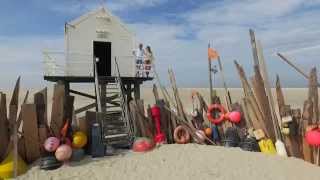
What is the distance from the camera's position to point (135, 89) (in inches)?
819

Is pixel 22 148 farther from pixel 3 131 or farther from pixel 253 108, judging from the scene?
pixel 253 108

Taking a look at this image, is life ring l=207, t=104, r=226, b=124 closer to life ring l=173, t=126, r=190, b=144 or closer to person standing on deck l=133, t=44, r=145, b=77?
life ring l=173, t=126, r=190, b=144

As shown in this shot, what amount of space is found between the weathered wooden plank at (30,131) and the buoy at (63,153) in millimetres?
738

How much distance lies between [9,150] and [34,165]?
0.73 m

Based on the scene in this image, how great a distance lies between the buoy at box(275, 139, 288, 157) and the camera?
11.1 meters

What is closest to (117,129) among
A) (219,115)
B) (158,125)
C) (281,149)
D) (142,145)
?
(158,125)

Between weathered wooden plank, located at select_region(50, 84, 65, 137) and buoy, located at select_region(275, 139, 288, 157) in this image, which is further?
weathered wooden plank, located at select_region(50, 84, 65, 137)

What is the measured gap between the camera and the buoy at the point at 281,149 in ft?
36.4

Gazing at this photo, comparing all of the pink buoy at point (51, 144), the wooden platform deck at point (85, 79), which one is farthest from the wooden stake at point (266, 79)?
the wooden platform deck at point (85, 79)

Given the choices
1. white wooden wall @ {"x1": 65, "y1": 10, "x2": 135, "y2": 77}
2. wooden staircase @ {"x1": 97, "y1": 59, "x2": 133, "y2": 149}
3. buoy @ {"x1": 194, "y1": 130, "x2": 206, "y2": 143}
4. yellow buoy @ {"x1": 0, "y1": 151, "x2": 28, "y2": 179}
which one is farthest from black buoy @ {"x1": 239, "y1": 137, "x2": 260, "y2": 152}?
white wooden wall @ {"x1": 65, "y1": 10, "x2": 135, "y2": 77}

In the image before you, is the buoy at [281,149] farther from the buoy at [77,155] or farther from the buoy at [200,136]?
the buoy at [77,155]

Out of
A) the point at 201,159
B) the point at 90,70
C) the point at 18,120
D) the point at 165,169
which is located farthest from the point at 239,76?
the point at 90,70

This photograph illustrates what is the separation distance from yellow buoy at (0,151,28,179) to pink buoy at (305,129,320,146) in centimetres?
686

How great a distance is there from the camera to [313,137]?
10.5 meters
